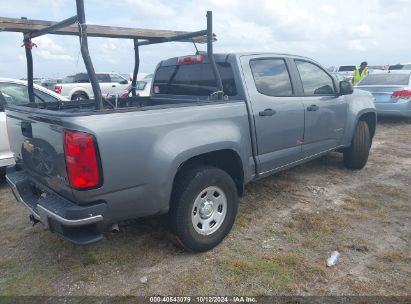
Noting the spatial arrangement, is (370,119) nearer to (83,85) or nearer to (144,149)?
(144,149)

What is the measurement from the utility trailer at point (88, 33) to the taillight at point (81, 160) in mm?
342

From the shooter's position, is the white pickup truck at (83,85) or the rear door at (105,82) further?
the rear door at (105,82)

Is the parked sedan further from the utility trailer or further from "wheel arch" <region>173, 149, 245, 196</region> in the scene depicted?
"wheel arch" <region>173, 149, 245, 196</region>

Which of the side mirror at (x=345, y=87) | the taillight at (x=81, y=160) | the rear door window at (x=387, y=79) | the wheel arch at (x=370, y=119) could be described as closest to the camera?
the taillight at (x=81, y=160)

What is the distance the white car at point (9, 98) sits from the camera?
4855mm

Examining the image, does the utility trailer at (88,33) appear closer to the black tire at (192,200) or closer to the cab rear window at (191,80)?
the cab rear window at (191,80)

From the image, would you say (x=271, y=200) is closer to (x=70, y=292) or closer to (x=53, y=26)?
(x=70, y=292)

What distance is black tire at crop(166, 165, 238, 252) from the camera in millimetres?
2916

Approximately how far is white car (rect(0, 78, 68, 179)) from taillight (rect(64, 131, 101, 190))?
9.97ft

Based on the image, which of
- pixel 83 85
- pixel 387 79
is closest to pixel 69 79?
pixel 83 85

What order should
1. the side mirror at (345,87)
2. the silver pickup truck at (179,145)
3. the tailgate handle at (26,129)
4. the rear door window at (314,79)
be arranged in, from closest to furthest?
1. the silver pickup truck at (179,145)
2. the tailgate handle at (26,129)
3. the rear door window at (314,79)
4. the side mirror at (345,87)

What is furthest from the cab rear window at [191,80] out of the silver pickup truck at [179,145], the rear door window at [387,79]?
the rear door window at [387,79]

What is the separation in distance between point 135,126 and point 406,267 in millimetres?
2525

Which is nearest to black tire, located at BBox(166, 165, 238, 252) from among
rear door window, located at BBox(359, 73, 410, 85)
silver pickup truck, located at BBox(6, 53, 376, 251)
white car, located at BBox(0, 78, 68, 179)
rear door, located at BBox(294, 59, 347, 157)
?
silver pickup truck, located at BBox(6, 53, 376, 251)
